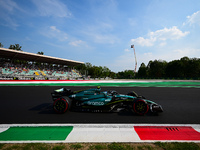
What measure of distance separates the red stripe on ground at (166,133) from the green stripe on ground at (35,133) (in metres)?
1.89

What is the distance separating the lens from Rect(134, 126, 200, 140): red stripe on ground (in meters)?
2.51

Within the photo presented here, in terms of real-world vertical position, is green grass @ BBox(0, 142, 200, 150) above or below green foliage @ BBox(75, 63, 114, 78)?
below

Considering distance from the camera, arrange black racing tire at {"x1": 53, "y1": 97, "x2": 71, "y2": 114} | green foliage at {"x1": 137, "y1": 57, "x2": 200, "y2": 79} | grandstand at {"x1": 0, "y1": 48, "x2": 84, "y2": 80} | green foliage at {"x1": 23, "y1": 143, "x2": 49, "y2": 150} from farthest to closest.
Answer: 1. green foliage at {"x1": 137, "y1": 57, "x2": 200, "y2": 79}
2. grandstand at {"x1": 0, "y1": 48, "x2": 84, "y2": 80}
3. black racing tire at {"x1": 53, "y1": 97, "x2": 71, "y2": 114}
4. green foliage at {"x1": 23, "y1": 143, "x2": 49, "y2": 150}

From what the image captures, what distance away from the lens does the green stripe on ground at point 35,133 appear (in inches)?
96.6

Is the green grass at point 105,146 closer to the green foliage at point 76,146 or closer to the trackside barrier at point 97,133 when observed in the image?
the green foliage at point 76,146

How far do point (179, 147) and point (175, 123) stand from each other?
1.35 metres

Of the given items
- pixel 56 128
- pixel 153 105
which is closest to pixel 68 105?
pixel 56 128

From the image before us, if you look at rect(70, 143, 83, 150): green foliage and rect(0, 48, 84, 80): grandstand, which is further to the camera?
rect(0, 48, 84, 80): grandstand

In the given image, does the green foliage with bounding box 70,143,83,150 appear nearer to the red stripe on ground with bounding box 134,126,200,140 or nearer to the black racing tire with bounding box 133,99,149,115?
the red stripe on ground with bounding box 134,126,200,140

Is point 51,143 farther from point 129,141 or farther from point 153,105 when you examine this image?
point 153,105

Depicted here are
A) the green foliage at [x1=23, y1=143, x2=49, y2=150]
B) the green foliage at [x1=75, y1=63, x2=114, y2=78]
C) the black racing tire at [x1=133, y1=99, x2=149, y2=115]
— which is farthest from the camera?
the green foliage at [x1=75, y1=63, x2=114, y2=78]

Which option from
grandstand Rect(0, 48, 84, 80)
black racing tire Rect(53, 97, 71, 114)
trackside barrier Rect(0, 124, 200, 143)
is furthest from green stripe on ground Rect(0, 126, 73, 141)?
grandstand Rect(0, 48, 84, 80)

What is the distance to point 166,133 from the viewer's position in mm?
2717

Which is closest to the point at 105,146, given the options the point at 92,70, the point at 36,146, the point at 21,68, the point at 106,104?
the point at 36,146
